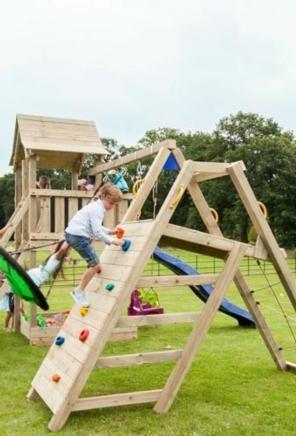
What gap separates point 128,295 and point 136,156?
9.52ft

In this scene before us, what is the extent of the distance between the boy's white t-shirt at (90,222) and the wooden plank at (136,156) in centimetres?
111

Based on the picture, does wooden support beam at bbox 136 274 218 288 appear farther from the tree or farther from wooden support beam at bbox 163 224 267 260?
the tree

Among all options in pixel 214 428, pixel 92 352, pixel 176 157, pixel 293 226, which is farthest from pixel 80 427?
pixel 293 226

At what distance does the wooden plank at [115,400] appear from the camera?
5.34 m

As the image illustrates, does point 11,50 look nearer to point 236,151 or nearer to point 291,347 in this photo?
point 291,347

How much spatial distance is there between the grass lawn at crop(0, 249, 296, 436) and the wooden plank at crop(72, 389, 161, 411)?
0.14m

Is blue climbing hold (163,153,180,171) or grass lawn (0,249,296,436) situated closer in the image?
grass lawn (0,249,296,436)

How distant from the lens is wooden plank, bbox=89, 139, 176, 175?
6.46m

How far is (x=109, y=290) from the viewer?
572 cm

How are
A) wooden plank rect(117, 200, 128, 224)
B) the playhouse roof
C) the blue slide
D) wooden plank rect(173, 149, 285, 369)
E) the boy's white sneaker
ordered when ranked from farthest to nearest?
1. the blue slide
2. wooden plank rect(117, 200, 128, 224)
3. the playhouse roof
4. wooden plank rect(173, 149, 285, 369)
5. the boy's white sneaker

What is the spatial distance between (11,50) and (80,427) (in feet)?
32.4

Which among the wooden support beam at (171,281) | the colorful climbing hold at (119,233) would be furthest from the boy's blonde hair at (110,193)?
the wooden support beam at (171,281)

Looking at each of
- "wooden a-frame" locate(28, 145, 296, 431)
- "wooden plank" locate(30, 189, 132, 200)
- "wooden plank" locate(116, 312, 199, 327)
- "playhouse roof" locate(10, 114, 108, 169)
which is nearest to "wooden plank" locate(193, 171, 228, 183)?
"wooden a-frame" locate(28, 145, 296, 431)

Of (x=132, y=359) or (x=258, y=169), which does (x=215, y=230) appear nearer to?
(x=132, y=359)
